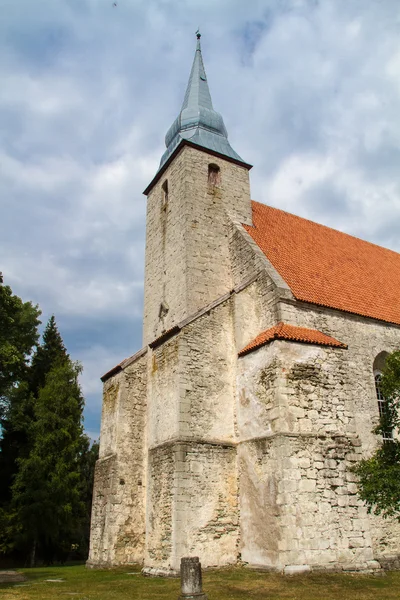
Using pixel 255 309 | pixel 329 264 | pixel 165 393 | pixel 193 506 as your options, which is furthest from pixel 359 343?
pixel 193 506

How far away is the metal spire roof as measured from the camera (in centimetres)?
1911

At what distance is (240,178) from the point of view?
752 inches

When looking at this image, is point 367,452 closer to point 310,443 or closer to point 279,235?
point 310,443

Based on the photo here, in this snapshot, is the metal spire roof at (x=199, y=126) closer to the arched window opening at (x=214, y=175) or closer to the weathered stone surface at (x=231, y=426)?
the arched window opening at (x=214, y=175)

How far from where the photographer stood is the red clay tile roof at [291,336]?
12258 mm

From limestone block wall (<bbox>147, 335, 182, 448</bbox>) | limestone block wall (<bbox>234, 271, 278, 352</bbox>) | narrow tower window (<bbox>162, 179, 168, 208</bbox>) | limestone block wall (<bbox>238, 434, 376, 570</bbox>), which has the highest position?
narrow tower window (<bbox>162, 179, 168, 208</bbox>)

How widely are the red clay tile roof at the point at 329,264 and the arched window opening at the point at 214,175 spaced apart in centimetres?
199

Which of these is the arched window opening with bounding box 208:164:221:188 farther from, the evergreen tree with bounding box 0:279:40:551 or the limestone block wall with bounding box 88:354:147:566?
the evergreen tree with bounding box 0:279:40:551

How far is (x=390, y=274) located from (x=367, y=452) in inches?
328

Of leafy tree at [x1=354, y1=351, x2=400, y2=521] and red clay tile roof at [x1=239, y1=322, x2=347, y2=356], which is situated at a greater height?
red clay tile roof at [x1=239, y1=322, x2=347, y2=356]

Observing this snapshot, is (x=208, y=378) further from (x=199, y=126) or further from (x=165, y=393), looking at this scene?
(x=199, y=126)

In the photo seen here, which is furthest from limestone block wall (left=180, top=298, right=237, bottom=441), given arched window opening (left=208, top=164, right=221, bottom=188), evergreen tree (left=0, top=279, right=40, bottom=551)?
evergreen tree (left=0, top=279, right=40, bottom=551)

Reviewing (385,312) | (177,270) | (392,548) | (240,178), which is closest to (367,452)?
(392,548)

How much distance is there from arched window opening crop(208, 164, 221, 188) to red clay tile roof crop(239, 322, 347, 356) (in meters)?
7.13
